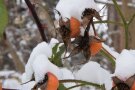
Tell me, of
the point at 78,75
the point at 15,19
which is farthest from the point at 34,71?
the point at 15,19

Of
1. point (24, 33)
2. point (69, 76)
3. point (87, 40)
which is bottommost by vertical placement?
point (24, 33)

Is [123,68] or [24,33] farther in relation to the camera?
[24,33]

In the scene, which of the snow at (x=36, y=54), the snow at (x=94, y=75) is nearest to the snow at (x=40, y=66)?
the snow at (x=36, y=54)

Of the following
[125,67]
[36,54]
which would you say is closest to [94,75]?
[36,54]

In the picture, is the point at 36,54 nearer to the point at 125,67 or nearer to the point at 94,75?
the point at 94,75

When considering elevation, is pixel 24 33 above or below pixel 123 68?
below

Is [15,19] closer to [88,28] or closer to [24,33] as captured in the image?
[24,33]
